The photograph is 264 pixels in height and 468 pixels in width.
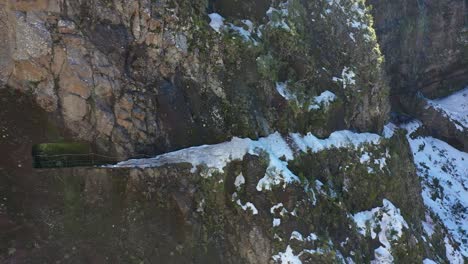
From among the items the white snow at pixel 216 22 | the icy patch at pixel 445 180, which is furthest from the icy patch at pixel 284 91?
the icy patch at pixel 445 180

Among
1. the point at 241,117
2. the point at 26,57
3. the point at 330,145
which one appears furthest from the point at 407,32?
the point at 26,57

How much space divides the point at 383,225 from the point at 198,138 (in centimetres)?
725

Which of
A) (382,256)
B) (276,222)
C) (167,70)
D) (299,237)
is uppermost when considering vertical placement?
(167,70)

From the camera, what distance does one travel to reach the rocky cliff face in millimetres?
10641

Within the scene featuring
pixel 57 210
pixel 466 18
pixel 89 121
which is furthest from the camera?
pixel 466 18

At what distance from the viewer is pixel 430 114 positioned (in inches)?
1106

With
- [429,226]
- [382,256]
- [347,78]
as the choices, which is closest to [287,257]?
[382,256]

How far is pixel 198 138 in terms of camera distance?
1268 cm

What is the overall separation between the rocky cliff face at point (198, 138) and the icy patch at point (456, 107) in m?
13.1

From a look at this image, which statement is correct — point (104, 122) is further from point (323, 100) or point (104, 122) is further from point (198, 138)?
point (323, 100)

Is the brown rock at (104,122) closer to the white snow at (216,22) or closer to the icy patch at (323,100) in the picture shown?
the white snow at (216,22)

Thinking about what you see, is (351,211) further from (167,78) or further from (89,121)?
(89,121)

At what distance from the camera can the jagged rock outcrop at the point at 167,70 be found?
36.3 ft

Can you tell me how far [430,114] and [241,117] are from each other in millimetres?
19338
